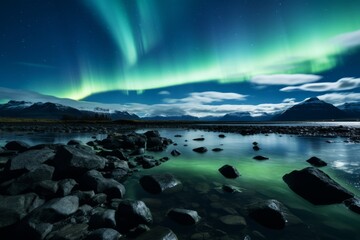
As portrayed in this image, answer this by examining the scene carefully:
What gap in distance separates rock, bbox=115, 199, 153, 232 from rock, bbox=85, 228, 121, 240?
69 centimetres

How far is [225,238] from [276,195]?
15.5 feet

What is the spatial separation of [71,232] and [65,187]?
10.6 ft

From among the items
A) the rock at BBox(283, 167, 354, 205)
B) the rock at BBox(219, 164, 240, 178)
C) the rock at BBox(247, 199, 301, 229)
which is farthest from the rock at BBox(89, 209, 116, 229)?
the rock at BBox(283, 167, 354, 205)

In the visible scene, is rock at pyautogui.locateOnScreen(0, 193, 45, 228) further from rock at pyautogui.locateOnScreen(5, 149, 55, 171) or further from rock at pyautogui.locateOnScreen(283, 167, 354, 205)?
rock at pyautogui.locateOnScreen(283, 167, 354, 205)

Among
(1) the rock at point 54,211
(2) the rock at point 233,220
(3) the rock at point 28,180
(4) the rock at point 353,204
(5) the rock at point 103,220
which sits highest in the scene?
(3) the rock at point 28,180

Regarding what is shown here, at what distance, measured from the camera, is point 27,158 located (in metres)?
11.1

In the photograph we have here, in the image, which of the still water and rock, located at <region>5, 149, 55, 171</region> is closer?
the still water

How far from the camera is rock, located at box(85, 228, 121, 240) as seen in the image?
5941 millimetres

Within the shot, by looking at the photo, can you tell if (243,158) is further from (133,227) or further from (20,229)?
(20,229)

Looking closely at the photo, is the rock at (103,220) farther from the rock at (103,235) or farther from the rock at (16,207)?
the rock at (16,207)

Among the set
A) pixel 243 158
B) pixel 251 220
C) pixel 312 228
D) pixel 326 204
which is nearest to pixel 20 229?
pixel 251 220

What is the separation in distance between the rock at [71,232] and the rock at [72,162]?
439 cm

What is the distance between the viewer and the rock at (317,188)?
9391 mm

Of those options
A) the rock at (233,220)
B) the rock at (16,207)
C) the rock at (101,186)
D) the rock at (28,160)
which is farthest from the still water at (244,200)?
the rock at (28,160)
